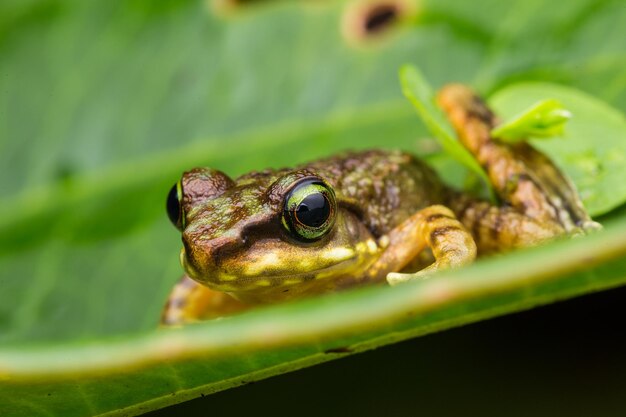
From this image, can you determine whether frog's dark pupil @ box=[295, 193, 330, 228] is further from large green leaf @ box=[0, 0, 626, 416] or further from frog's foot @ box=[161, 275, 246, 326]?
large green leaf @ box=[0, 0, 626, 416]

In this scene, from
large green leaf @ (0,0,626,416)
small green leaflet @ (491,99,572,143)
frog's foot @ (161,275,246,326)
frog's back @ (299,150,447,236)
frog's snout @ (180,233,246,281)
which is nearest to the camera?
frog's snout @ (180,233,246,281)

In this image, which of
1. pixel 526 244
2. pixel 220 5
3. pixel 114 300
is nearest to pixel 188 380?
pixel 526 244

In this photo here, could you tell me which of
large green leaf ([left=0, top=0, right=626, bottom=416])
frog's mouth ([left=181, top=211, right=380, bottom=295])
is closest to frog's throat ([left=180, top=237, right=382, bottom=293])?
frog's mouth ([left=181, top=211, right=380, bottom=295])

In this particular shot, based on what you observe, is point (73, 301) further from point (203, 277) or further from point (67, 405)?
point (67, 405)

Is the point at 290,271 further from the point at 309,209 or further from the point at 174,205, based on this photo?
the point at 174,205

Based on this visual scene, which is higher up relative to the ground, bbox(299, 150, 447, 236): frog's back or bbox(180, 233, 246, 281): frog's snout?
bbox(299, 150, 447, 236): frog's back

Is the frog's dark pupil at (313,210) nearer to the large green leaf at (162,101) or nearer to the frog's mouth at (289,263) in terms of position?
the frog's mouth at (289,263)

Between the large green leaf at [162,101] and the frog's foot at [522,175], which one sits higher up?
the large green leaf at [162,101]

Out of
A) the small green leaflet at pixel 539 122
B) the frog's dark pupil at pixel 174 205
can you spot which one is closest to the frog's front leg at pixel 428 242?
the small green leaflet at pixel 539 122
